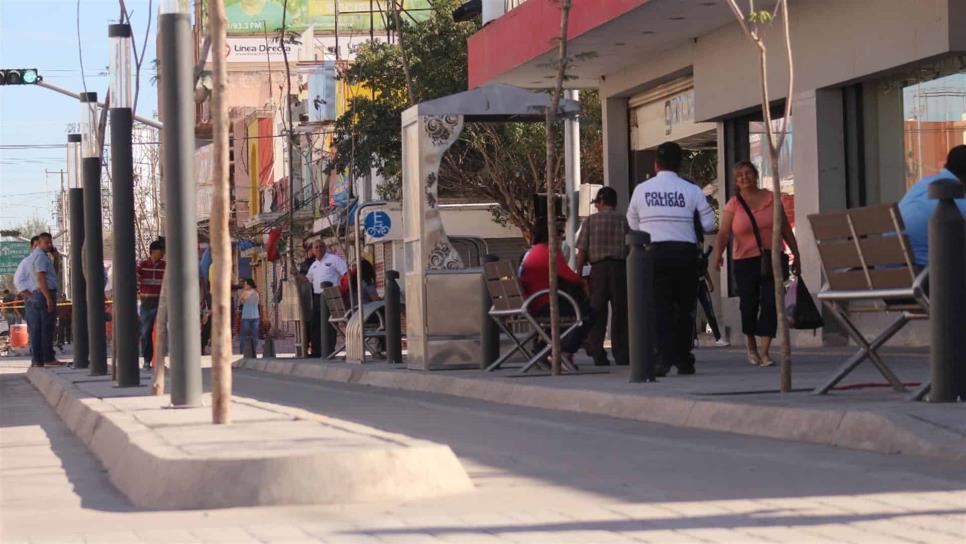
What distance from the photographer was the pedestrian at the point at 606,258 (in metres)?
15.6

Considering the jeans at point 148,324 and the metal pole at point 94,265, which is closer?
the metal pole at point 94,265

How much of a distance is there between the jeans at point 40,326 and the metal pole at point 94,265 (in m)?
5.98

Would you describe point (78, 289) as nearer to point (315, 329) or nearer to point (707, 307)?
point (315, 329)

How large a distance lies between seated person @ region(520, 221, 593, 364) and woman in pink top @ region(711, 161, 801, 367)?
4.47 ft

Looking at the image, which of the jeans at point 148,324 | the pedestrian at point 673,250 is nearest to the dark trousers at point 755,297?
the pedestrian at point 673,250

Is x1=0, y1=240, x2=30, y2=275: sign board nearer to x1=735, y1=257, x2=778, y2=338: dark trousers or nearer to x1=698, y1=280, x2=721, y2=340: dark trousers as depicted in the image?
x1=698, y1=280, x2=721, y2=340: dark trousers

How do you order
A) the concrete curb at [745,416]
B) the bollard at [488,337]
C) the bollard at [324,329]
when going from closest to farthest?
the concrete curb at [745,416], the bollard at [488,337], the bollard at [324,329]

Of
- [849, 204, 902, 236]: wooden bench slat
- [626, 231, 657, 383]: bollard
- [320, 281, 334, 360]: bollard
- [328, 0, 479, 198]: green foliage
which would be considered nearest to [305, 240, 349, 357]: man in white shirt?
[320, 281, 334, 360]: bollard

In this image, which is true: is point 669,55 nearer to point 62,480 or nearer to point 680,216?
point 680,216

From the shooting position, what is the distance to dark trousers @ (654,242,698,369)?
45.4 ft

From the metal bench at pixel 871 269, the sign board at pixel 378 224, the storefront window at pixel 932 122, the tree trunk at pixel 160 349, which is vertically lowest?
the tree trunk at pixel 160 349

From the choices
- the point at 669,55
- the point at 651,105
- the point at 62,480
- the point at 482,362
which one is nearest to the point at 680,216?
the point at 482,362

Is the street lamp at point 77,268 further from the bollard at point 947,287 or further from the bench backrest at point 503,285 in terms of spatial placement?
the bollard at point 947,287

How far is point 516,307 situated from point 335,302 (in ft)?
29.4
